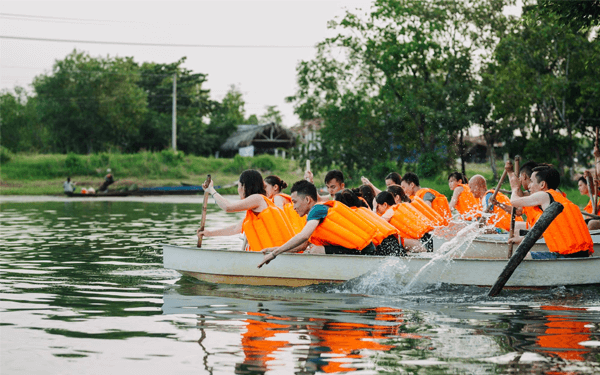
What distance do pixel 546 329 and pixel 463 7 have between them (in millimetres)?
31731

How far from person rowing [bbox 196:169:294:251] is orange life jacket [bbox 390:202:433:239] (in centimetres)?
206

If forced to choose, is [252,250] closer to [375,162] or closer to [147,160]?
[375,162]

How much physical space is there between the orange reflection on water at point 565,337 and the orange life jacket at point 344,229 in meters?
2.40

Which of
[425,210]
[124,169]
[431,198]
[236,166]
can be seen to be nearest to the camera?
[425,210]

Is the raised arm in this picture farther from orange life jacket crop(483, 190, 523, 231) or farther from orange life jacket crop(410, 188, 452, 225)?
orange life jacket crop(483, 190, 523, 231)

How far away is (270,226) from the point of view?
9.19 m

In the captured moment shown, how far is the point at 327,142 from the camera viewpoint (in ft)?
126

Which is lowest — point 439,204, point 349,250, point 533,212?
point 349,250

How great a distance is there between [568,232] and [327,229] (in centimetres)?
272

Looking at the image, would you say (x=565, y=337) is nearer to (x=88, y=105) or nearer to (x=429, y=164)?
(x=429, y=164)

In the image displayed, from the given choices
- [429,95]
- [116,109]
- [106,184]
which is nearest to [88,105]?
[116,109]

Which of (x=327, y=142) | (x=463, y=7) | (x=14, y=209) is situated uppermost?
(x=463, y=7)

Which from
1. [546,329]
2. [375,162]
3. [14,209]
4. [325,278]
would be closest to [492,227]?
[325,278]

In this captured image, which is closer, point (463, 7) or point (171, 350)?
point (171, 350)
